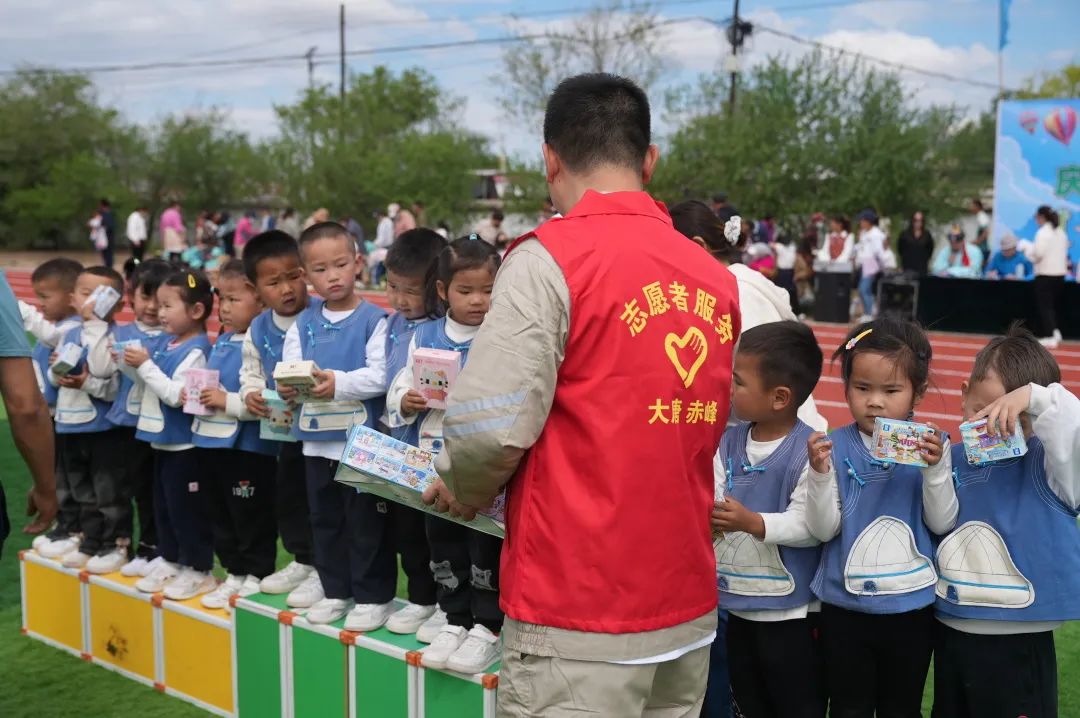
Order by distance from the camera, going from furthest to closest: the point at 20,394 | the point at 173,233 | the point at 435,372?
the point at 173,233 < the point at 435,372 < the point at 20,394

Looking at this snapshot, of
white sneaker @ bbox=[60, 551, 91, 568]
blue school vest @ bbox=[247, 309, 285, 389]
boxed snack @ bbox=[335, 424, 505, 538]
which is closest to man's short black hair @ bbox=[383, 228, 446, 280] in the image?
blue school vest @ bbox=[247, 309, 285, 389]

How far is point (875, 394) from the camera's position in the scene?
3004mm

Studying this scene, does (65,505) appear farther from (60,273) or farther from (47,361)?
(60,273)

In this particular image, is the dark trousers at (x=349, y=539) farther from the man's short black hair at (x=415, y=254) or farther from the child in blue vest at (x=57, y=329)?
the child in blue vest at (x=57, y=329)

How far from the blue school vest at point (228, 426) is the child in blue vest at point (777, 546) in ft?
7.29

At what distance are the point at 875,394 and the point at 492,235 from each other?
61.0ft

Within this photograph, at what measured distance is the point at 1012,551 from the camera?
2.92 m

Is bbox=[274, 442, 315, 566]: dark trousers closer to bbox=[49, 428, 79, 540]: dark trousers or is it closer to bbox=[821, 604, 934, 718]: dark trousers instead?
bbox=[49, 428, 79, 540]: dark trousers

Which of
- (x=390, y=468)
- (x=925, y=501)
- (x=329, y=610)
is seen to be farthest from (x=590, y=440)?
(x=329, y=610)

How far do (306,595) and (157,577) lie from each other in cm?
97

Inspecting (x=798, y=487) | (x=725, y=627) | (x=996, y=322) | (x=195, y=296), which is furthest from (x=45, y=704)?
(x=996, y=322)

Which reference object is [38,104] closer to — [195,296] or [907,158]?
[907,158]

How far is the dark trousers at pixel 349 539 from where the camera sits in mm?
3982

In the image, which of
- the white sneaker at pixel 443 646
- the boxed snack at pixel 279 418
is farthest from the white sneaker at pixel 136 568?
the white sneaker at pixel 443 646
